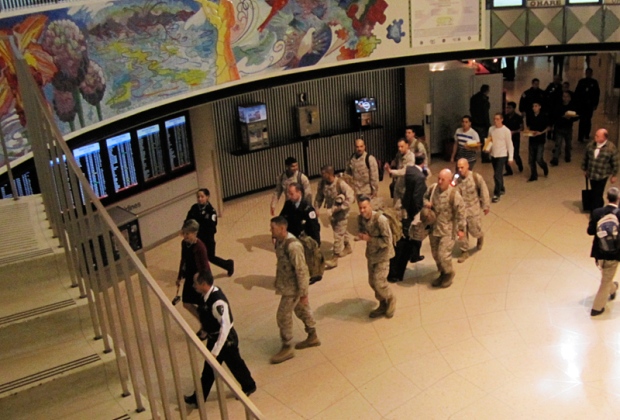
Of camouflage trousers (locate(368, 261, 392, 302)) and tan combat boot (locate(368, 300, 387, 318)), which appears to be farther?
tan combat boot (locate(368, 300, 387, 318))

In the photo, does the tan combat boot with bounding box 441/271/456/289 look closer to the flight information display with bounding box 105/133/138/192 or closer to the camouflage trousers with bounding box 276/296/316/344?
the camouflage trousers with bounding box 276/296/316/344

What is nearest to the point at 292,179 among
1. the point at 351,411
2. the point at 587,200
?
the point at 351,411

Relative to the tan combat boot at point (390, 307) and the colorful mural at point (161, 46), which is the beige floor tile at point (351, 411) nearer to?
the tan combat boot at point (390, 307)

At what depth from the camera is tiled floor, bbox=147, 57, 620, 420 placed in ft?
24.4

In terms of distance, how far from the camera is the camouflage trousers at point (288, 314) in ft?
27.0

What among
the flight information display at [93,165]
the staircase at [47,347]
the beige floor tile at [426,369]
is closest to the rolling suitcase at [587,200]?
the beige floor tile at [426,369]

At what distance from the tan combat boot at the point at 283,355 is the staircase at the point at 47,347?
456cm

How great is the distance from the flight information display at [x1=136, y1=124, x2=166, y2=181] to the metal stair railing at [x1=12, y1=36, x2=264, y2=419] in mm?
7508

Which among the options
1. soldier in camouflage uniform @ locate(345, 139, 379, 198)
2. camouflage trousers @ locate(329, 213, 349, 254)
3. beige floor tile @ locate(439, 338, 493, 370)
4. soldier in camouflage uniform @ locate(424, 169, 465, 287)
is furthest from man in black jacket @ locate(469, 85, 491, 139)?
beige floor tile @ locate(439, 338, 493, 370)

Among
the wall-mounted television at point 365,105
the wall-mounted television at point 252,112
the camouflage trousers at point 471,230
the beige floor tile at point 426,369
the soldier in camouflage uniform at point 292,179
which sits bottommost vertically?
the beige floor tile at point 426,369

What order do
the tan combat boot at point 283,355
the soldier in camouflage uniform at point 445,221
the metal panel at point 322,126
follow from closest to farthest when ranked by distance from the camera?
the tan combat boot at point 283,355 < the soldier in camouflage uniform at point 445,221 < the metal panel at point 322,126

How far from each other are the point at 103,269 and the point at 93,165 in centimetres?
750

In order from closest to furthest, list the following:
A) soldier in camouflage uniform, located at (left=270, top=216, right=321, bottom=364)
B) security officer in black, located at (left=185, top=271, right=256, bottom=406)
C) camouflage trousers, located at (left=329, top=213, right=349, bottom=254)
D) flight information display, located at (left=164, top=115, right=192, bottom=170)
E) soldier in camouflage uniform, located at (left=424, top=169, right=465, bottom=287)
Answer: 1. security officer in black, located at (left=185, top=271, right=256, bottom=406)
2. soldier in camouflage uniform, located at (left=270, top=216, right=321, bottom=364)
3. soldier in camouflage uniform, located at (left=424, top=169, right=465, bottom=287)
4. camouflage trousers, located at (left=329, top=213, right=349, bottom=254)
5. flight information display, located at (left=164, top=115, right=192, bottom=170)

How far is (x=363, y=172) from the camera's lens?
1176 cm
